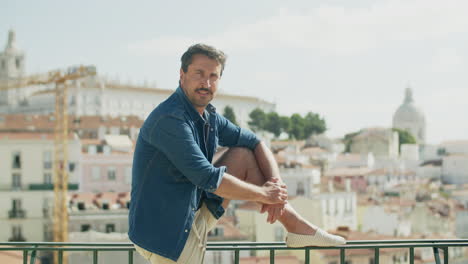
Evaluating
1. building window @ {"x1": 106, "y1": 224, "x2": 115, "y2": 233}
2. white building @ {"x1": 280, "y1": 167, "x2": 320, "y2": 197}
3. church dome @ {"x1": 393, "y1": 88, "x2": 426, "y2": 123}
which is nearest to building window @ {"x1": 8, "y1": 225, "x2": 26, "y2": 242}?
building window @ {"x1": 106, "y1": 224, "x2": 115, "y2": 233}

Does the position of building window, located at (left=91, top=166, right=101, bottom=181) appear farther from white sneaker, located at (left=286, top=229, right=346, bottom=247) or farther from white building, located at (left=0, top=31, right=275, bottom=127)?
white sneaker, located at (left=286, top=229, right=346, bottom=247)

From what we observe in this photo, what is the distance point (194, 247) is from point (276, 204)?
413 mm

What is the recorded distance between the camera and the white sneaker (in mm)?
2629

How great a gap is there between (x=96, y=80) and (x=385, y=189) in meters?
42.1

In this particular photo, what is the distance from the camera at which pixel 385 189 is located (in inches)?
2186

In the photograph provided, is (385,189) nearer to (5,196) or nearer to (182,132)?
(5,196)

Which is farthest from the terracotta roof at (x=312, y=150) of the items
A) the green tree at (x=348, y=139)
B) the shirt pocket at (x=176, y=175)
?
the shirt pocket at (x=176, y=175)

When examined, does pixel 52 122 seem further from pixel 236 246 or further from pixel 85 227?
pixel 236 246

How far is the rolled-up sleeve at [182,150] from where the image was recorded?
220 centimetres

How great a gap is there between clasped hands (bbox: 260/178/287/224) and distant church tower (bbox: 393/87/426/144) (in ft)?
322

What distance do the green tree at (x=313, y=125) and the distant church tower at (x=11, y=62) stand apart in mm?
39765

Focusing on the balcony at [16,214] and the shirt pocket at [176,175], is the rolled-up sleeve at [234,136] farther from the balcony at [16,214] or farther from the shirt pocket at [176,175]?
the balcony at [16,214]

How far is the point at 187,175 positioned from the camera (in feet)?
7.25

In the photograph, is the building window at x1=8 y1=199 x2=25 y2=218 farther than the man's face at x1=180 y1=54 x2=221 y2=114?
Yes
